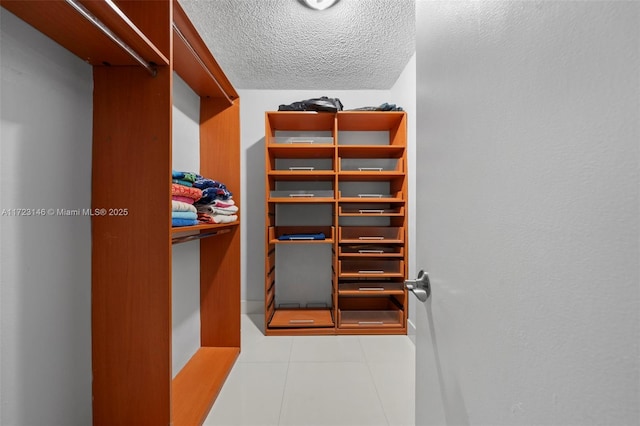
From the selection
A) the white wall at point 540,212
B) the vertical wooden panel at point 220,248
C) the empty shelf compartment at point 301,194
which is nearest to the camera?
the white wall at point 540,212

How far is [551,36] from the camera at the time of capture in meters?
0.34

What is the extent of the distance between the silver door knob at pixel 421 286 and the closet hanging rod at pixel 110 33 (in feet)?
3.47

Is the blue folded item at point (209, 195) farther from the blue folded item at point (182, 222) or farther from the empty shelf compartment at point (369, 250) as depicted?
the empty shelf compartment at point (369, 250)

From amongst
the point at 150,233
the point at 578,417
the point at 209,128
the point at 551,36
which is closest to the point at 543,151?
the point at 551,36

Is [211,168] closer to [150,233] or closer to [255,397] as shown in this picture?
[150,233]

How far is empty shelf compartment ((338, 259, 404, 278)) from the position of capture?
2.21 metres

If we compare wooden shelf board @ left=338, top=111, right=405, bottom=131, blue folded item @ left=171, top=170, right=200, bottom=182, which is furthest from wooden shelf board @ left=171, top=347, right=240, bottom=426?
wooden shelf board @ left=338, top=111, right=405, bottom=131

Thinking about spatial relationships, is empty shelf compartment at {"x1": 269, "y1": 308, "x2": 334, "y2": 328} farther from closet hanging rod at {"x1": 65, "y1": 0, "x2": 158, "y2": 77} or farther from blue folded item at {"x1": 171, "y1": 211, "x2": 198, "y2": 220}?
closet hanging rod at {"x1": 65, "y1": 0, "x2": 158, "y2": 77}

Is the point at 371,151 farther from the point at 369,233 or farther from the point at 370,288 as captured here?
the point at 370,288

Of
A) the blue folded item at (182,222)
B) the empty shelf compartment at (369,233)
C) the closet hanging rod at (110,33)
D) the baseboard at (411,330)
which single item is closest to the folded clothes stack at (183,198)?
the blue folded item at (182,222)

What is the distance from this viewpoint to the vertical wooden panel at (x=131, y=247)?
1021 millimetres

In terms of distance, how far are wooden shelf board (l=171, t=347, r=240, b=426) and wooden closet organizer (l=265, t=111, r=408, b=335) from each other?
50 centimetres

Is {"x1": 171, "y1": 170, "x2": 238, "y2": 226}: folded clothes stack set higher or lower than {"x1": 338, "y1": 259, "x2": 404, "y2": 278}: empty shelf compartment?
higher

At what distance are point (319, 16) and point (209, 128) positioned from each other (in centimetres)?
98
